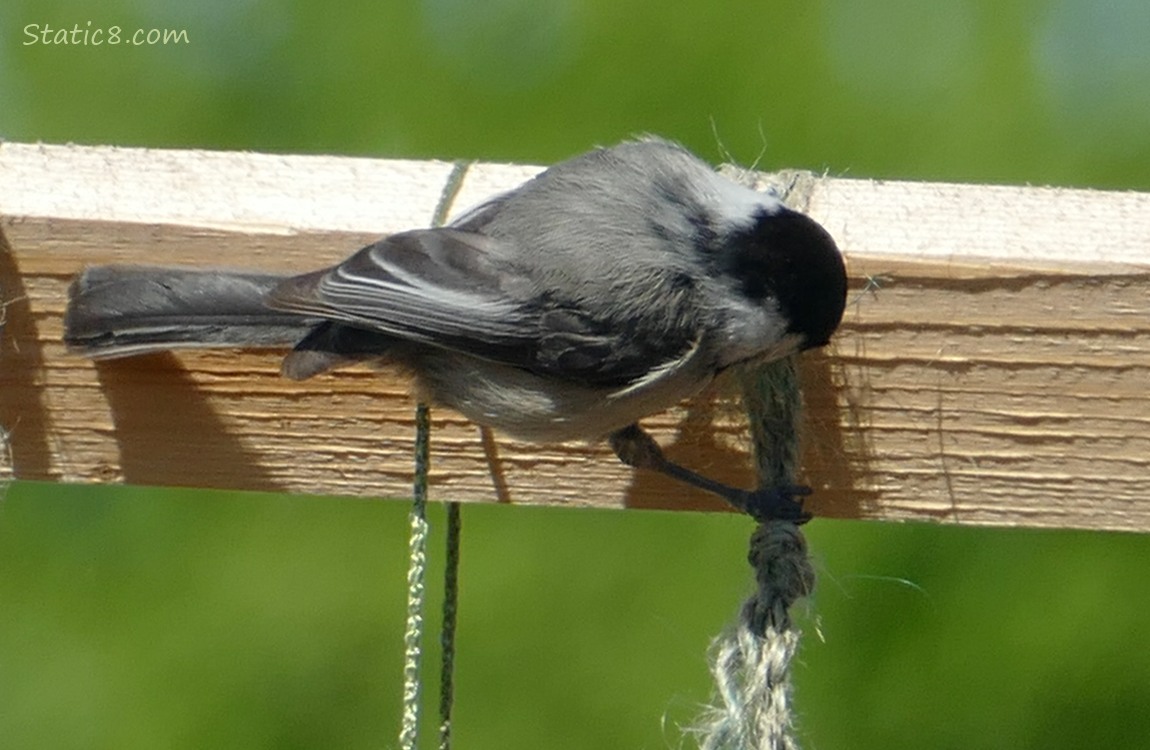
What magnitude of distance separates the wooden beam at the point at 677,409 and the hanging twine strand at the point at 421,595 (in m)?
0.05

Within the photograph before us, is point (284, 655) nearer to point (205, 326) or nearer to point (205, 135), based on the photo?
point (205, 135)

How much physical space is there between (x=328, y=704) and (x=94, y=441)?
1263 mm

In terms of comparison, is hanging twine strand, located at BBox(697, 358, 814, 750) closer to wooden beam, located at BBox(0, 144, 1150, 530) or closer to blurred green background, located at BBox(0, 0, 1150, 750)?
wooden beam, located at BBox(0, 144, 1150, 530)

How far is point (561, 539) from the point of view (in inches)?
114

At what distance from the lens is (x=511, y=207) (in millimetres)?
1838

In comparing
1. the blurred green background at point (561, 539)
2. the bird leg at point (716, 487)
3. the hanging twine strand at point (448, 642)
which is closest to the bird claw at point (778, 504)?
the bird leg at point (716, 487)

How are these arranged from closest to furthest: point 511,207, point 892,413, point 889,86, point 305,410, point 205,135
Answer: point 892,413 < point 305,410 < point 511,207 < point 889,86 < point 205,135

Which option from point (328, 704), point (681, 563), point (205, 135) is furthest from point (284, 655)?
point (205, 135)

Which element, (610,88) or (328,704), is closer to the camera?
(328,704)

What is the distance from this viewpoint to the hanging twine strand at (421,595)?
56.6 inches

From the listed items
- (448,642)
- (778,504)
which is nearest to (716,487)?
(778,504)

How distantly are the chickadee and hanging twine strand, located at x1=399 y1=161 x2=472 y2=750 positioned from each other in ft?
0.29

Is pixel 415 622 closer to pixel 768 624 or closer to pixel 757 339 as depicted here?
pixel 768 624

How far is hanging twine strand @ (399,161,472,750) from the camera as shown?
1438mm
